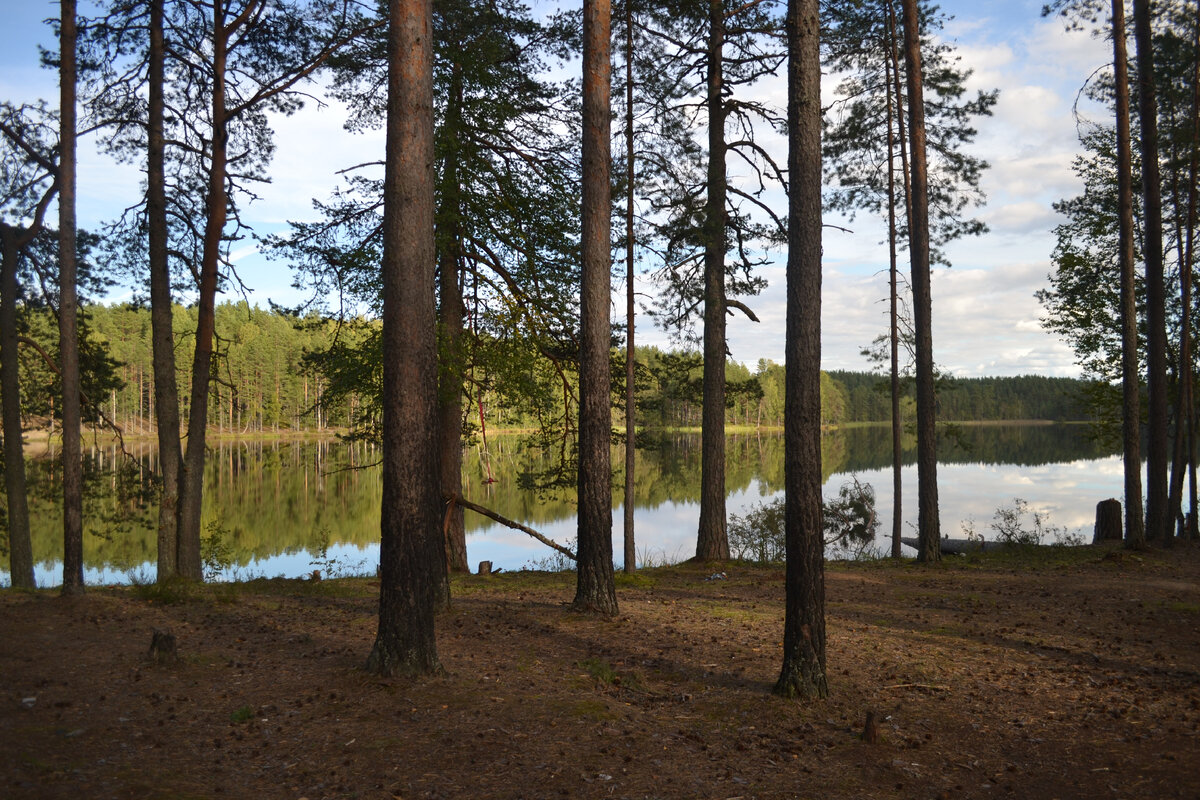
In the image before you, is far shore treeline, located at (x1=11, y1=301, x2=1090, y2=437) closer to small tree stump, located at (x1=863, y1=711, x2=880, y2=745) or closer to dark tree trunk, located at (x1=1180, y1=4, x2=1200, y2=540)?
dark tree trunk, located at (x1=1180, y1=4, x2=1200, y2=540)

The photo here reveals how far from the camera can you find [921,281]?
514 inches

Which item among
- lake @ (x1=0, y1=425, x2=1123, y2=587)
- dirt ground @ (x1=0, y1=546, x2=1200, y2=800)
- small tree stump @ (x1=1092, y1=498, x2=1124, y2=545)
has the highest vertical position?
dirt ground @ (x1=0, y1=546, x2=1200, y2=800)

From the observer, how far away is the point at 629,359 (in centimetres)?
1267

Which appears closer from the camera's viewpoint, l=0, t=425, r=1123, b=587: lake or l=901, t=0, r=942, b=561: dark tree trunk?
l=901, t=0, r=942, b=561: dark tree trunk

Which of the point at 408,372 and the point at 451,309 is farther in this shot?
the point at 451,309

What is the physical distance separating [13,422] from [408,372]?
11125 millimetres

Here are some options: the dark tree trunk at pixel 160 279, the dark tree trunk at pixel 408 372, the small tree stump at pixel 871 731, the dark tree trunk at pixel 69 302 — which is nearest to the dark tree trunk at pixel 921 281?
the small tree stump at pixel 871 731

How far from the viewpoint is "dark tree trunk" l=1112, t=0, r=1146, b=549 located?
1319cm

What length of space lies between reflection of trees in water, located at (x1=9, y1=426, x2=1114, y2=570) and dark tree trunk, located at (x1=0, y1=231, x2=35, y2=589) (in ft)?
6.04

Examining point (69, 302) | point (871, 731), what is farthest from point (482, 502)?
point (871, 731)

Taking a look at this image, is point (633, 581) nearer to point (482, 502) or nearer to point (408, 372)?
point (408, 372)

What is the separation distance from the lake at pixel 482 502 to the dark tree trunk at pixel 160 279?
2724 mm

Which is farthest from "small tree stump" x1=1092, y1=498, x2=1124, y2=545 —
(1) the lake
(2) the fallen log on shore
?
(1) the lake

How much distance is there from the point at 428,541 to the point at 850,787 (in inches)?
→ 139
